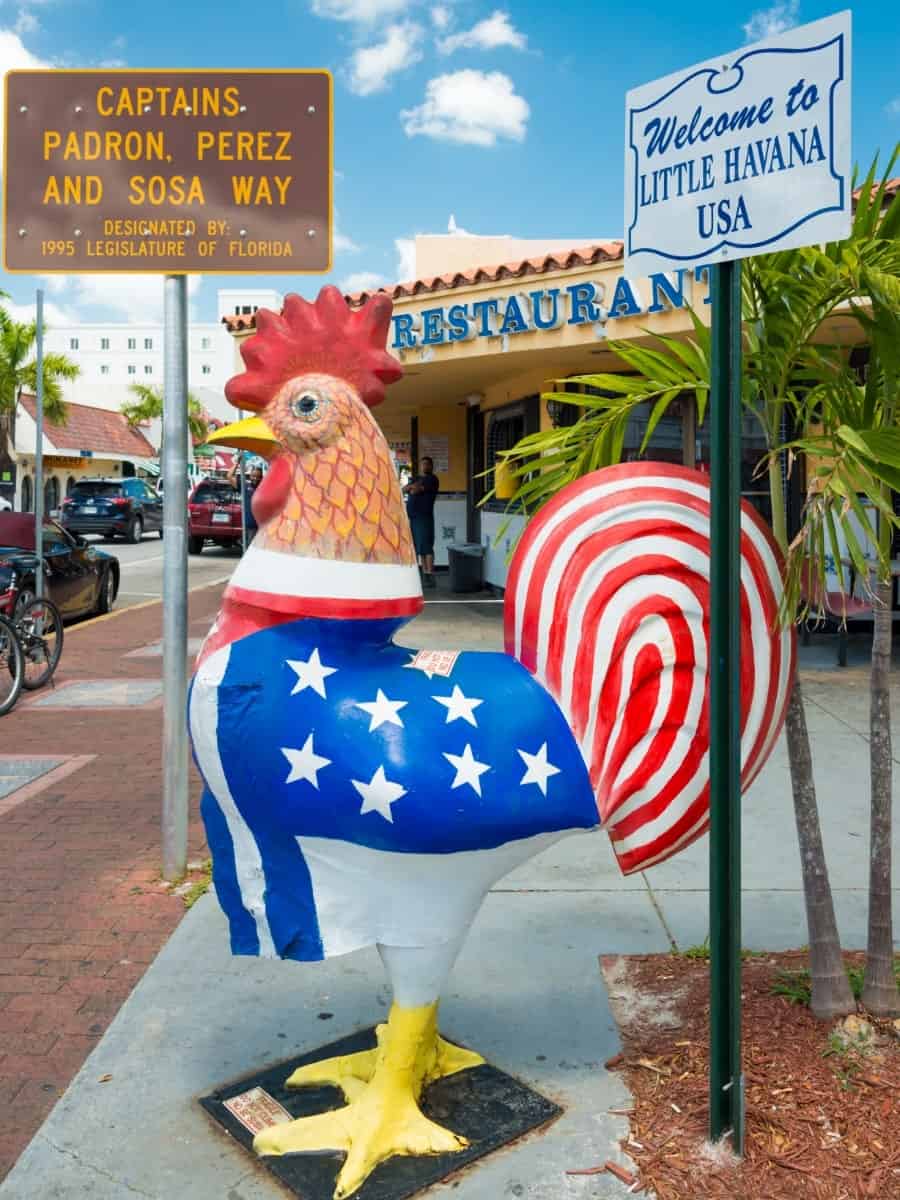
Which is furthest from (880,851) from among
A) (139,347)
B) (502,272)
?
(139,347)

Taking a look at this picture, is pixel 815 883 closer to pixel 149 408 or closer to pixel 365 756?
pixel 365 756

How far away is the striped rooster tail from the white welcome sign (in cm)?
57

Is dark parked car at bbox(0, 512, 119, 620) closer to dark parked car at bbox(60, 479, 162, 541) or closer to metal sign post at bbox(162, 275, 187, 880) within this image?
metal sign post at bbox(162, 275, 187, 880)

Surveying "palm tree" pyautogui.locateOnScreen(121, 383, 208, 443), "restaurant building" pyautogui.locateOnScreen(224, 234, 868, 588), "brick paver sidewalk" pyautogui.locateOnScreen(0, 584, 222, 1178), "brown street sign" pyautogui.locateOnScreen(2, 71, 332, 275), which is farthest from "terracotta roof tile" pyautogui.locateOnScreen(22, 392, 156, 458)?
"brown street sign" pyautogui.locateOnScreen(2, 71, 332, 275)

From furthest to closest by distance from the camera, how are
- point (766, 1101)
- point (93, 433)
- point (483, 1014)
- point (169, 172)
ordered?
point (93, 433), point (169, 172), point (483, 1014), point (766, 1101)

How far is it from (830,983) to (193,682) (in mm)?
2073

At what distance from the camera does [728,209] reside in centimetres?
245

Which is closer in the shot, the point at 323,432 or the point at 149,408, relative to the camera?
the point at 323,432

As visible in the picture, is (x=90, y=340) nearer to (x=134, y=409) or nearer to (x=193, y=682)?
(x=134, y=409)

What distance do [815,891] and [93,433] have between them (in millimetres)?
45344

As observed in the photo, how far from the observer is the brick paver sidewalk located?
3393 millimetres

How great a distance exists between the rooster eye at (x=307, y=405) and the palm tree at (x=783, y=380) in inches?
28.1

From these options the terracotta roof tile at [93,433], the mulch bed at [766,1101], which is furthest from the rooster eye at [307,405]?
the terracotta roof tile at [93,433]

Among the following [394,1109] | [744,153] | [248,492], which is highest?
[744,153]
